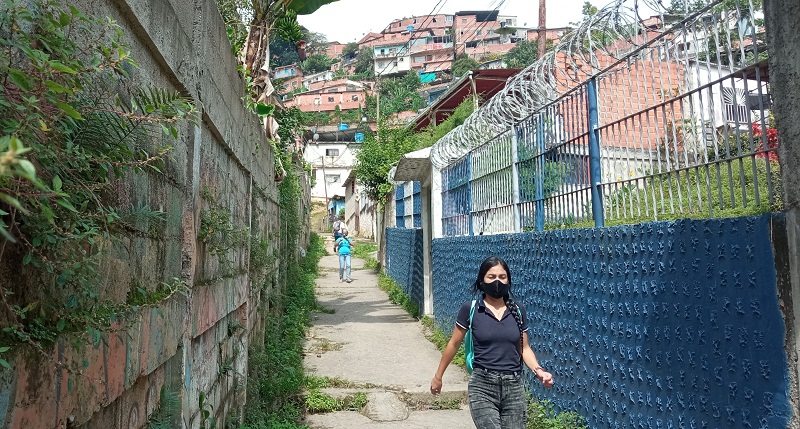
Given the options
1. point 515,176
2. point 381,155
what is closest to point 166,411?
point 515,176

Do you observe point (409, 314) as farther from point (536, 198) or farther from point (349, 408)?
point (536, 198)

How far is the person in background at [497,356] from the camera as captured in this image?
12.9 feet

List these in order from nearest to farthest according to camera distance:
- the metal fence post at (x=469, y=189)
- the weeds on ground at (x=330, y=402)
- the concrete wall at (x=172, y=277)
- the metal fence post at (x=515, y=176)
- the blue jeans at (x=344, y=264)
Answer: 1. the concrete wall at (x=172, y=277)
2. the weeds on ground at (x=330, y=402)
3. the metal fence post at (x=515, y=176)
4. the metal fence post at (x=469, y=189)
5. the blue jeans at (x=344, y=264)

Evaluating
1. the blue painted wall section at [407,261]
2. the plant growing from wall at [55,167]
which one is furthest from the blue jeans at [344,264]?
the plant growing from wall at [55,167]

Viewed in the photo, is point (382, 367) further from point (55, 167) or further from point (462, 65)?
point (462, 65)

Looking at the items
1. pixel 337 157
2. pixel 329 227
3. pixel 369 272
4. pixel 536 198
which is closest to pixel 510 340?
pixel 536 198

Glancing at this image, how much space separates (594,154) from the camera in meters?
4.64

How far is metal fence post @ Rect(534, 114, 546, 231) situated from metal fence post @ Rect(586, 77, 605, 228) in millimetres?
1041

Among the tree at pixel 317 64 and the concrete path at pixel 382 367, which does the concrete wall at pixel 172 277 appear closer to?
the concrete path at pixel 382 367

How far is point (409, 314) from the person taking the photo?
12344 millimetres

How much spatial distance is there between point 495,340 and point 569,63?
2.51m

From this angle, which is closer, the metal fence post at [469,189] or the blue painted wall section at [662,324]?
the blue painted wall section at [662,324]

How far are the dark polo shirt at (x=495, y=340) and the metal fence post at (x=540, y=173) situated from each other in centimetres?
200

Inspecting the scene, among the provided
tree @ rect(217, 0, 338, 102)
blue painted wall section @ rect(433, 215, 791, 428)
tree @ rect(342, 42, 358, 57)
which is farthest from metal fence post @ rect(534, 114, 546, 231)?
tree @ rect(342, 42, 358, 57)
